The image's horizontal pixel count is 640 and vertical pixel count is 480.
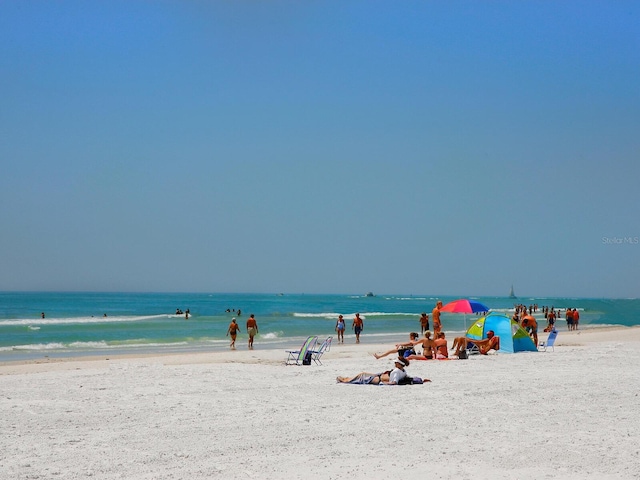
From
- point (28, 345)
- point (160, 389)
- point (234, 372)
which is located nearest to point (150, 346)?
point (28, 345)

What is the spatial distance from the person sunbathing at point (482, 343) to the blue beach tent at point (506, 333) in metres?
0.24

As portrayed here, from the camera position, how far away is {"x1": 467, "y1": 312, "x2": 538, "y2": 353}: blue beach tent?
1964 centimetres

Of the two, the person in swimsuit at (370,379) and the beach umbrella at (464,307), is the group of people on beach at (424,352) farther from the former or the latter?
the beach umbrella at (464,307)

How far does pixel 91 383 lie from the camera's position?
1313 centimetres

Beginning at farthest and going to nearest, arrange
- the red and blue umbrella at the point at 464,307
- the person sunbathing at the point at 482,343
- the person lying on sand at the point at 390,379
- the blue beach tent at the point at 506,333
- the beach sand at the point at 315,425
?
the red and blue umbrella at the point at 464,307, the blue beach tent at the point at 506,333, the person sunbathing at the point at 482,343, the person lying on sand at the point at 390,379, the beach sand at the point at 315,425

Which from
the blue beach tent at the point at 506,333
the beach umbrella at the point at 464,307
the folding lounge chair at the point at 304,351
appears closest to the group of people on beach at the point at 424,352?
the blue beach tent at the point at 506,333

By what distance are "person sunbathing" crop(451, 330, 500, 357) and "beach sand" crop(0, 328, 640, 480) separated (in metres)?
3.19

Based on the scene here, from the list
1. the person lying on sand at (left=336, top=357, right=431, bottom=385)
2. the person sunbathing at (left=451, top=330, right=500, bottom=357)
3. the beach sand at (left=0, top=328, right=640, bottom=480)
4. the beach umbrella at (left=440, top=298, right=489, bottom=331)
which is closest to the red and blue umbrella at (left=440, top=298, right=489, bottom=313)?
the beach umbrella at (left=440, top=298, right=489, bottom=331)

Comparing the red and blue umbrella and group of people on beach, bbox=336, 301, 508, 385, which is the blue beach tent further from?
the red and blue umbrella

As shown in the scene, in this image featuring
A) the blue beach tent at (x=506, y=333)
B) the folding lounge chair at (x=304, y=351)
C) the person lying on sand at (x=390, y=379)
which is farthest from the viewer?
the blue beach tent at (x=506, y=333)

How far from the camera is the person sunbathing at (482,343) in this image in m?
18.2

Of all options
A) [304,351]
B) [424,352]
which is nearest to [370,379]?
[304,351]

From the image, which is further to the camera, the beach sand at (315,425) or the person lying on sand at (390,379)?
the person lying on sand at (390,379)

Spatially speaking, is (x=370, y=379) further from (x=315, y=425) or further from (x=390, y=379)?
(x=315, y=425)
